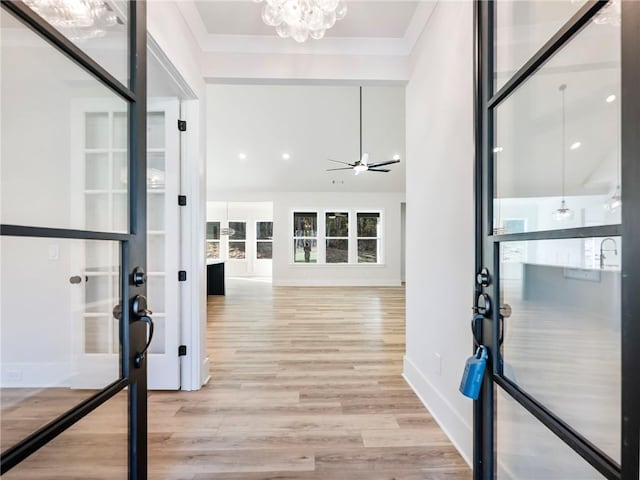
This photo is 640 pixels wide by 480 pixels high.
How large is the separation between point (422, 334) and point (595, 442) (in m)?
1.58

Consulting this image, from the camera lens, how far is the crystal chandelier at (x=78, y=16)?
96cm

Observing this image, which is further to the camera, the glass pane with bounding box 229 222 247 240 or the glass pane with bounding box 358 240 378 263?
the glass pane with bounding box 229 222 247 240

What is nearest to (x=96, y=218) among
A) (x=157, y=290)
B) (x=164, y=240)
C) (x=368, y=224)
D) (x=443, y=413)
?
(x=164, y=240)

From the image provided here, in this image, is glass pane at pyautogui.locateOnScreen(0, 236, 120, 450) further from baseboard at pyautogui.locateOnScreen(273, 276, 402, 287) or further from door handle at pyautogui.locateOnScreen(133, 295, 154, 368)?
baseboard at pyautogui.locateOnScreen(273, 276, 402, 287)

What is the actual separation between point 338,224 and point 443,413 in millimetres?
7532

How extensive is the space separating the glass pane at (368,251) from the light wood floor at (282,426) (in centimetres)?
556

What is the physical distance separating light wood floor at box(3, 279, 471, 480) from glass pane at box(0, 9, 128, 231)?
2.39 ft

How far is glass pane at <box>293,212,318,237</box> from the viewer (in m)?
9.34

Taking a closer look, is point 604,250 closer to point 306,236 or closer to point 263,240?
point 306,236

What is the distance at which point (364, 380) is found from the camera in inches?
110

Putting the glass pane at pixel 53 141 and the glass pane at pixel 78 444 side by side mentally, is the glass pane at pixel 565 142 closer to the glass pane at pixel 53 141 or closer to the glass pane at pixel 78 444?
the glass pane at pixel 53 141

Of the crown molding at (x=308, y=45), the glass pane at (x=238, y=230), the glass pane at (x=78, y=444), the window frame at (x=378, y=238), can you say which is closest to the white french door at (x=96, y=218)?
the glass pane at (x=78, y=444)

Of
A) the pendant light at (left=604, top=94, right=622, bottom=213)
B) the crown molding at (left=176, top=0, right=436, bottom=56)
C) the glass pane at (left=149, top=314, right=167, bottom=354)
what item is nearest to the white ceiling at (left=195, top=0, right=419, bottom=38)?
the crown molding at (left=176, top=0, right=436, bottom=56)

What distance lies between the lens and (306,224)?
9359 millimetres
